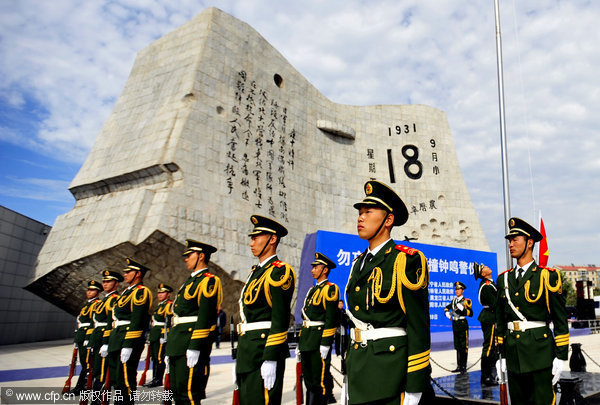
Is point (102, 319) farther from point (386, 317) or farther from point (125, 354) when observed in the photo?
point (386, 317)

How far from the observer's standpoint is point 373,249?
2.90 m

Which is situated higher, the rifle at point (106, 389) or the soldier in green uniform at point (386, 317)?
the soldier in green uniform at point (386, 317)

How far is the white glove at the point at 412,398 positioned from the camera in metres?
2.44

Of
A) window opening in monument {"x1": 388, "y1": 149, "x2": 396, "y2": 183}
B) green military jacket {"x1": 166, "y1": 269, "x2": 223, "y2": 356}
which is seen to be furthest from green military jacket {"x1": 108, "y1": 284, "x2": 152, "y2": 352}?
window opening in monument {"x1": 388, "y1": 149, "x2": 396, "y2": 183}

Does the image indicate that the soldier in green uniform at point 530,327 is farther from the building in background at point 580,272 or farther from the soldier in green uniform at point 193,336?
the building in background at point 580,272

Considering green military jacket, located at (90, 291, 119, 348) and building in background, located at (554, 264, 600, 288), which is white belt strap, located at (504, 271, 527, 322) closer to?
green military jacket, located at (90, 291, 119, 348)

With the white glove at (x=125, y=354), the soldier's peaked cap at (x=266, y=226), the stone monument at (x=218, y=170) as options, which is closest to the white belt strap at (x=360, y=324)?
the soldier's peaked cap at (x=266, y=226)

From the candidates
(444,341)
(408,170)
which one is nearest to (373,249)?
(444,341)

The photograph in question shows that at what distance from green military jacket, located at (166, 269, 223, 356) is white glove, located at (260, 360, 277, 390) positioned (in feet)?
3.14

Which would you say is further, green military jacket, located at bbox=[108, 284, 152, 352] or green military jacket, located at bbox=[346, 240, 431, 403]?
green military jacket, located at bbox=[108, 284, 152, 352]

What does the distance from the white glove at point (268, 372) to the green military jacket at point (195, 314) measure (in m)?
0.96

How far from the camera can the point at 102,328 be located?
20.6 feet

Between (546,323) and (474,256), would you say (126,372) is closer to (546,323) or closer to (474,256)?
(546,323)

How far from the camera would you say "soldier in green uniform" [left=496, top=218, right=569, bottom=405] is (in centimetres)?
391
